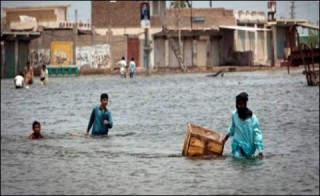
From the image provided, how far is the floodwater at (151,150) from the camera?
40.6ft

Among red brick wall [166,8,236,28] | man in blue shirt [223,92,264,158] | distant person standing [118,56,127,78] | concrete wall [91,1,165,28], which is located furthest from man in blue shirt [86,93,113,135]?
red brick wall [166,8,236,28]

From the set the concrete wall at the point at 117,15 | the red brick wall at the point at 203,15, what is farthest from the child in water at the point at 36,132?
the red brick wall at the point at 203,15

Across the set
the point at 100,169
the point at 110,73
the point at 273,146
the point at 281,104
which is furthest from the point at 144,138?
the point at 110,73

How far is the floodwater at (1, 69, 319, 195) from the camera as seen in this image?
12.4 meters

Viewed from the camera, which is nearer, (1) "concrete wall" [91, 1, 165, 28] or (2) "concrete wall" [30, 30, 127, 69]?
(2) "concrete wall" [30, 30, 127, 69]

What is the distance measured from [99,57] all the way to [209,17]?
34.4ft

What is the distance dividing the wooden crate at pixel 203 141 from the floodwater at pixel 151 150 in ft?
0.67

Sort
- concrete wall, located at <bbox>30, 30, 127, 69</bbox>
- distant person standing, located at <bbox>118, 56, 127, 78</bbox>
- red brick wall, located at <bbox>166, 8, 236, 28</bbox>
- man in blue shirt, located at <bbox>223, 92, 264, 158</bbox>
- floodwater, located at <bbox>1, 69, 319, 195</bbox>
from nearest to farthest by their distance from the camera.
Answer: floodwater, located at <bbox>1, 69, 319, 195</bbox> < man in blue shirt, located at <bbox>223, 92, 264, 158</bbox> < distant person standing, located at <bbox>118, 56, 127, 78</bbox> < concrete wall, located at <bbox>30, 30, 127, 69</bbox> < red brick wall, located at <bbox>166, 8, 236, 28</bbox>

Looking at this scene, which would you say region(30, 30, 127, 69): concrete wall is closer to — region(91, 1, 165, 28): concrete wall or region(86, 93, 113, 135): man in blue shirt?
region(91, 1, 165, 28): concrete wall

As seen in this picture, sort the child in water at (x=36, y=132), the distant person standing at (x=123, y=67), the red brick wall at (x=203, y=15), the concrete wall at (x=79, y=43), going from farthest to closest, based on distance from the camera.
→ the red brick wall at (x=203, y=15) → the concrete wall at (x=79, y=43) → the distant person standing at (x=123, y=67) → the child in water at (x=36, y=132)

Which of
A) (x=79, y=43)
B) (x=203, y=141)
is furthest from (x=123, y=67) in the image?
(x=203, y=141)

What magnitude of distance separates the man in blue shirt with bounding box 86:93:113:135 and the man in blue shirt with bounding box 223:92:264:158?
4097 mm

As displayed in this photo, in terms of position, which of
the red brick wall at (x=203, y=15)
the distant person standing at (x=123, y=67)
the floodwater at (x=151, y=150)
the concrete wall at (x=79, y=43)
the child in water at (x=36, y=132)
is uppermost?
the red brick wall at (x=203, y=15)

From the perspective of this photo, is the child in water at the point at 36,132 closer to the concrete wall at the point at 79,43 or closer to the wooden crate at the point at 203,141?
the wooden crate at the point at 203,141
